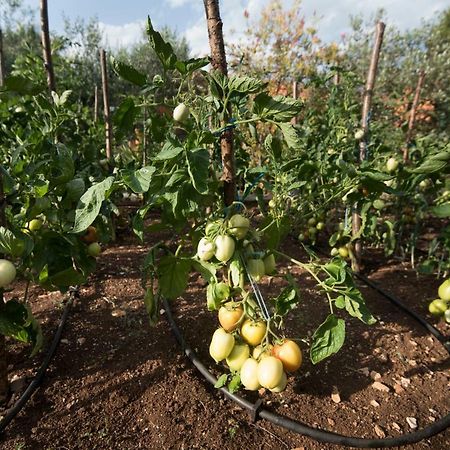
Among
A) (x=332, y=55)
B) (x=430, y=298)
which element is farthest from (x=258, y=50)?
(x=430, y=298)

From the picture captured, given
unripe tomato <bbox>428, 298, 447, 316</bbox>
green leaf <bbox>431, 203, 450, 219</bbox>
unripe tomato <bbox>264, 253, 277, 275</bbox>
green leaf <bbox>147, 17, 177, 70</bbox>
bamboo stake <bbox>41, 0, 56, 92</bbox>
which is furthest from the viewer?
bamboo stake <bbox>41, 0, 56, 92</bbox>

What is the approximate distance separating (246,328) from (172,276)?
292mm

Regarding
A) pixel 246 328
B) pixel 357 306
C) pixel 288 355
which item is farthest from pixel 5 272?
pixel 357 306

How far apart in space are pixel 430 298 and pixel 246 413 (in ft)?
4.88

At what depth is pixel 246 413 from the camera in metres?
1.35

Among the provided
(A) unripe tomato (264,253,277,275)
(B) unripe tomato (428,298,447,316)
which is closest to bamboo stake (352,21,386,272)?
(B) unripe tomato (428,298,447,316)

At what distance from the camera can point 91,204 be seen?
33.6 inches

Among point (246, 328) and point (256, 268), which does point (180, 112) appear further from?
point (246, 328)

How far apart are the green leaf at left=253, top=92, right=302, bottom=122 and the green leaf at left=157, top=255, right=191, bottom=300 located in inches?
19.8

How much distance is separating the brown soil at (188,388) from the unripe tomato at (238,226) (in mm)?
789

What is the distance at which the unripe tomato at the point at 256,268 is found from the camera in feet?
3.14

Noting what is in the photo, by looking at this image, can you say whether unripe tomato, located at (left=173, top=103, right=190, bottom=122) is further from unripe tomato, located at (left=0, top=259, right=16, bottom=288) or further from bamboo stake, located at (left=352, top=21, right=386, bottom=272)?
bamboo stake, located at (left=352, top=21, right=386, bottom=272)

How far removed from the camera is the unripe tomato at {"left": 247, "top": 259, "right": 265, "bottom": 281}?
96 cm

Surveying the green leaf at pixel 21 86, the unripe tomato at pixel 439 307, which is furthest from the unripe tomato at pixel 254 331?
the unripe tomato at pixel 439 307
